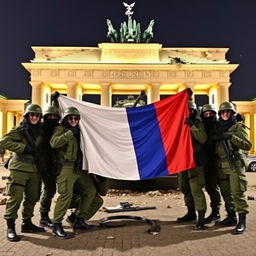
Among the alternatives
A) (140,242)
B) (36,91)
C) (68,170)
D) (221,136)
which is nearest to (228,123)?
(221,136)

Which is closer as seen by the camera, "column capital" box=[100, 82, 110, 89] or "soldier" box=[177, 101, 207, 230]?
"soldier" box=[177, 101, 207, 230]

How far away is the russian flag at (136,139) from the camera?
19.6 feet

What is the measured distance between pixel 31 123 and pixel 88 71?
129 ft

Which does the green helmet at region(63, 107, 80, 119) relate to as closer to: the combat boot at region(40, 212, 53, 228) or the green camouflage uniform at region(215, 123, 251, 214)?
the combat boot at region(40, 212, 53, 228)

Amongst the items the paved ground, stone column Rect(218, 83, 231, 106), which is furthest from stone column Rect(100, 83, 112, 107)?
the paved ground

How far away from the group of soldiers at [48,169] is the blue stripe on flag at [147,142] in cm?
80

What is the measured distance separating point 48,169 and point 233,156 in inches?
120

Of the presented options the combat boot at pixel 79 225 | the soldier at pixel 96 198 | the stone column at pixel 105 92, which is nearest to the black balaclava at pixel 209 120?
the soldier at pixel 96 198

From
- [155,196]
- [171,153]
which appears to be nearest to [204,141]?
[171,153]

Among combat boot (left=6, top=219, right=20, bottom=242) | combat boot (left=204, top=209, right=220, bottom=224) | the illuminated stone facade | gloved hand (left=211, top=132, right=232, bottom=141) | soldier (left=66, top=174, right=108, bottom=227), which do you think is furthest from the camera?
the illuminated stone facade

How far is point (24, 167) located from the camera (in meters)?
5.51

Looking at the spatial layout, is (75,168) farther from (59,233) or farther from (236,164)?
(236,164)

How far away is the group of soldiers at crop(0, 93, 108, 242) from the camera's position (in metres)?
5.43

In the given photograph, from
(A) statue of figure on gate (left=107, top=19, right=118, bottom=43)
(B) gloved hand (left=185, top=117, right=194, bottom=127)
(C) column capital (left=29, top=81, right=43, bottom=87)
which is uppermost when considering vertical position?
(A) statue of figure on gate (left=107, top=19, right=118, bottom=43)
